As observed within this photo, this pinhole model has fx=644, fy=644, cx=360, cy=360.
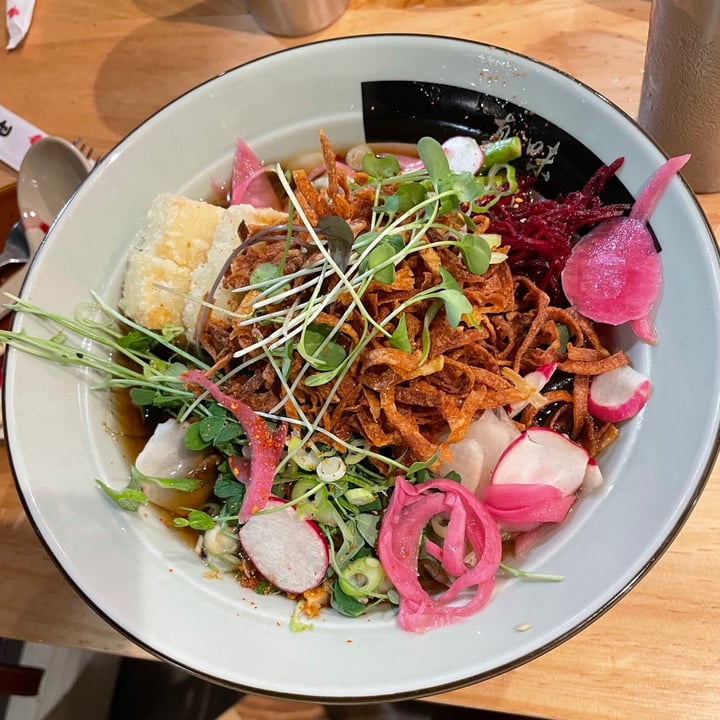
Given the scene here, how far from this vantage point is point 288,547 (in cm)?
120

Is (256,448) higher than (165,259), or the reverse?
(165,259)

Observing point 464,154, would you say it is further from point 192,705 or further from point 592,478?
point 192,705

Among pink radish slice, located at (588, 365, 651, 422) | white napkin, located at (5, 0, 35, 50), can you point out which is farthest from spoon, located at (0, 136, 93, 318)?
pink radish slice, located at (588, 365, 651, 422)

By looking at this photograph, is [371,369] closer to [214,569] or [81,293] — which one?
[214,569]

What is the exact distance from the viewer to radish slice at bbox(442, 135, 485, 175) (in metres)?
1.40

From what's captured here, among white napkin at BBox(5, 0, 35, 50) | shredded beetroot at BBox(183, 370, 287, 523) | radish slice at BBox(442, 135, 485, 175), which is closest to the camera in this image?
shredded beetroot at BBox(183, 370, 287, 523)

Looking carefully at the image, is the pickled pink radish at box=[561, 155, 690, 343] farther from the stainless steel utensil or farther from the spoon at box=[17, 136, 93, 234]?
the stainless steel utensil

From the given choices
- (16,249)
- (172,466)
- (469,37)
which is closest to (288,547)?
(172,466)

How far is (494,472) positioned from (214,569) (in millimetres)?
559

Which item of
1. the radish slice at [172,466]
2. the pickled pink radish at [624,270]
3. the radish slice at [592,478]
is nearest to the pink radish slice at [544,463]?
the radish slice at [592,478]

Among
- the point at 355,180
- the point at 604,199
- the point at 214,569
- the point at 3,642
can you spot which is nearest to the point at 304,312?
the point at 355,180

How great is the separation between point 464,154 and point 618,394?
2.04 feet

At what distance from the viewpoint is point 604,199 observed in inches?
49.3

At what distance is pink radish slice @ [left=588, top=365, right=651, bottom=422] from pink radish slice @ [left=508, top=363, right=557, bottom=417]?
0.29ft
